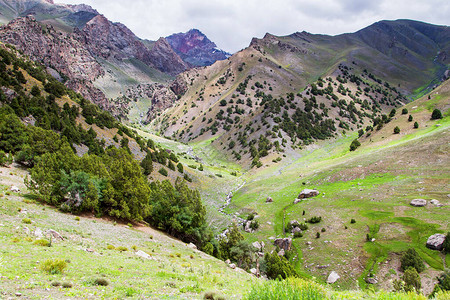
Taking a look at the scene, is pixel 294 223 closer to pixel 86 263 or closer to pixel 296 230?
pixel 296 230

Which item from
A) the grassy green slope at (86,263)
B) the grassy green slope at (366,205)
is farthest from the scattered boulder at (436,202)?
the grassy green slope at (86,263)

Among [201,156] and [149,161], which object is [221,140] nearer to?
[201,156]

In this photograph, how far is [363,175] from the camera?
48.0 meters

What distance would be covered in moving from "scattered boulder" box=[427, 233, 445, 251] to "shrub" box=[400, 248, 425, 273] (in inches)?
101

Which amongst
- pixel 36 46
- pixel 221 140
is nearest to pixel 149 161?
pixel 221 140

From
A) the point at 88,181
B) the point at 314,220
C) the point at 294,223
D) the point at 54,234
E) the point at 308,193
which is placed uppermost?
the point at 88,181

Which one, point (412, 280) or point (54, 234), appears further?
point (412, 280)

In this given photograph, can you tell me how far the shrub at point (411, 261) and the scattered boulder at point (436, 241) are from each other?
2.56 m

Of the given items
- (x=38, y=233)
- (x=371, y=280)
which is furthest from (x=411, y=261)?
(x=38, y=233)

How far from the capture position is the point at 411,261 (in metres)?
22.8

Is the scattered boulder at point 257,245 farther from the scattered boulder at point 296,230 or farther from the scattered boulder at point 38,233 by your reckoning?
the scattered boulder at point 38,233

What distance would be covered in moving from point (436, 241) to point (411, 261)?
4.59m

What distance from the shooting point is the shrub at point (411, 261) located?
886 inches

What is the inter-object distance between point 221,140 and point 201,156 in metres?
14.4
